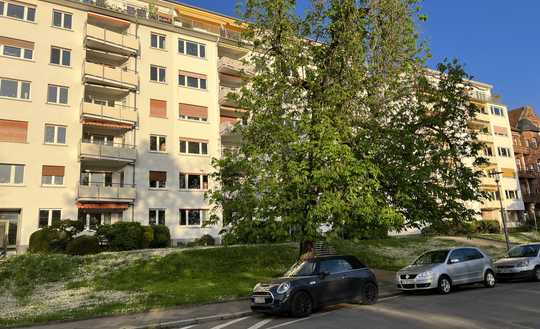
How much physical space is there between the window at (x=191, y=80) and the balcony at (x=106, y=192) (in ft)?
33.7

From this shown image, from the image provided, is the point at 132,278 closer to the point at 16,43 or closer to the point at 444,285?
the point at 444,285

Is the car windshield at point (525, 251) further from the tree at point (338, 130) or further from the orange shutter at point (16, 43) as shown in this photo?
the orange shutter at point (16, 43)

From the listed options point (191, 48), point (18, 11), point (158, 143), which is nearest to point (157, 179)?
point (158, 143)

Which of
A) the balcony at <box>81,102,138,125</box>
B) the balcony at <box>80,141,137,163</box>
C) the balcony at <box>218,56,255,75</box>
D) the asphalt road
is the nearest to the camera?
the asphalt road

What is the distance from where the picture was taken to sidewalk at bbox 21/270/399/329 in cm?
1079

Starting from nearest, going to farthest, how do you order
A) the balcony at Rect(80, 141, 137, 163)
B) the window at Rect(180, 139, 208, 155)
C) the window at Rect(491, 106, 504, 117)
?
the balcony at Rect(80, 141, 137, 163), the window at Rect(180, 139, 208, 155), the window at Rect(491, 106, 504, 117)

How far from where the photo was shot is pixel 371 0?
1736 cm

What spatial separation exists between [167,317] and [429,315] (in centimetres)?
663

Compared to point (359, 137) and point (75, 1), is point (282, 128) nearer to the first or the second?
point (359, 137)

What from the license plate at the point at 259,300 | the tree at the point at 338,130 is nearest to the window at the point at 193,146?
the tree at the point at 338,130

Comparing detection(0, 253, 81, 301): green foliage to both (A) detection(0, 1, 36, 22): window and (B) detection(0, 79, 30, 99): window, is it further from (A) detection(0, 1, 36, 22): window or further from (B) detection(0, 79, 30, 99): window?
(A) detection(0, 1, 36, 22): window

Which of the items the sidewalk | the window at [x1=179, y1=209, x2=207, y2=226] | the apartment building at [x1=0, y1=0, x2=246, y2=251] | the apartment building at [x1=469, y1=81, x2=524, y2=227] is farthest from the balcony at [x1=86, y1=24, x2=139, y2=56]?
the apartment building at [x1=469, y1=81, x2=524, y2=227]

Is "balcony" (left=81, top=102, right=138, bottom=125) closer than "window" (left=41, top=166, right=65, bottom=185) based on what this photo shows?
No

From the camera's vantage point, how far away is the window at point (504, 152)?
6069 centimetres
